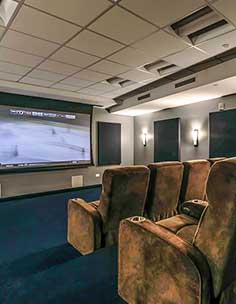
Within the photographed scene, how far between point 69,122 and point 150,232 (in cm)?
507

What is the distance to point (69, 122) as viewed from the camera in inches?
240

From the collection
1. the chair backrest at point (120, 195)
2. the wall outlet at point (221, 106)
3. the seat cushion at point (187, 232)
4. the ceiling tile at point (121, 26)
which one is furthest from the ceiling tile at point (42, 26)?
the wall outlet at point (221, 106)

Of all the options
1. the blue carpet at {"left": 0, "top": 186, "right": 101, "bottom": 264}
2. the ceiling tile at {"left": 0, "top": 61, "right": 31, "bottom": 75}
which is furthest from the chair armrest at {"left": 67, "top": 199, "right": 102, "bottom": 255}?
the ceiling tile at {"left": 0, "top": 61, "right": 31, "bottom": 75}

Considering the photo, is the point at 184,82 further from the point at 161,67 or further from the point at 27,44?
the point at 27,44

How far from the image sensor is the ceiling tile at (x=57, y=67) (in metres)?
3.69

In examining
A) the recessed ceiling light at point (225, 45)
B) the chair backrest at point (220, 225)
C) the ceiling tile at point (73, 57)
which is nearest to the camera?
the chair backrest at point (220, 225)

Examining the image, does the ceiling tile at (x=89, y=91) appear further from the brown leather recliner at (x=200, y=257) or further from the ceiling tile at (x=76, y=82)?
the brown leather recliner at (x=200, y=257)

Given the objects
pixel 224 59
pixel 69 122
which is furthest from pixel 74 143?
pixel 224 59

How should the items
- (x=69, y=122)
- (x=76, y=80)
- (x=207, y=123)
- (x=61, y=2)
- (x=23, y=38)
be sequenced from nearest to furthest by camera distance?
(x=61, y=2)
(x=23, y=38)
(x=76, y=80)
(x=207, y=123)
(x=69, y=122)

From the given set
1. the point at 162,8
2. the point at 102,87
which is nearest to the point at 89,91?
the point at 102,87

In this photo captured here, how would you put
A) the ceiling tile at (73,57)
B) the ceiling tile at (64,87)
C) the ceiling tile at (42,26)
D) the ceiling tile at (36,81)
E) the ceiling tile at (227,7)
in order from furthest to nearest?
the ceiling tile at (64,87)
the ceiling tile at (36,81)
the ceiling tile at (73,57)
the ceiling tile at (42,26)
the ceiling tile at (227,7)

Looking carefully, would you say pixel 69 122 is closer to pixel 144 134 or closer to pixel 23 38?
pixel 144 134

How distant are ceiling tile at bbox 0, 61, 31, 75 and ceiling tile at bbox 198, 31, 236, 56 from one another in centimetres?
299

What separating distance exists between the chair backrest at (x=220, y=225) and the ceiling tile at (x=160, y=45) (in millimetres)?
2249
